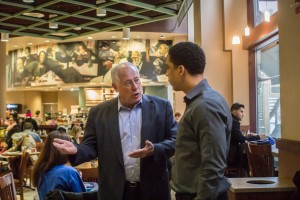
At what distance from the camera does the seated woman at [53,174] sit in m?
3.15

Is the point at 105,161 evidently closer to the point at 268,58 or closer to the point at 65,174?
the point at 65,174

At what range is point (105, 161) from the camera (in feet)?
8.41

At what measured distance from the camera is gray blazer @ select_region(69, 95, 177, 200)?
2479mm

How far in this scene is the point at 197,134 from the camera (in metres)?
1.90

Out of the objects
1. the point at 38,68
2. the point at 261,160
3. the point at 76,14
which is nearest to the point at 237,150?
the point at 261,160

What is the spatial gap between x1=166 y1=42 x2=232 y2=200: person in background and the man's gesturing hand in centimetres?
26

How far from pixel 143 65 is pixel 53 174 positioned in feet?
39.8

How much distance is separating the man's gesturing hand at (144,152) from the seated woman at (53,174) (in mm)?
1053

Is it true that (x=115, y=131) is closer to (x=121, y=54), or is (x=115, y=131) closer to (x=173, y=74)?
(x=173, y=74)

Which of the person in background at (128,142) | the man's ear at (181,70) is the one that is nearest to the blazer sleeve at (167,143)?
the person in background at (128,142)

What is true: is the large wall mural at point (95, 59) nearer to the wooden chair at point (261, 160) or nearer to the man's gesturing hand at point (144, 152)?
the wooden chair at point (261, 160)

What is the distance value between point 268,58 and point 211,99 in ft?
22.8

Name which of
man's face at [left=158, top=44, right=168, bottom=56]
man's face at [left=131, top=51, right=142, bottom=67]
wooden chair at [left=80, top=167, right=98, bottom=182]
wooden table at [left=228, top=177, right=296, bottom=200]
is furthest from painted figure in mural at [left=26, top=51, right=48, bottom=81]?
wooden table at [left=228, top=177, right=296, bottom=200]

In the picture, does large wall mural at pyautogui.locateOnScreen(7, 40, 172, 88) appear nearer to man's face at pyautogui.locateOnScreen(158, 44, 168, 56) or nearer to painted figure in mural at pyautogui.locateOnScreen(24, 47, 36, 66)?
man's face at pyautogui.locateOnScreen(158, 44, 168, 56)
